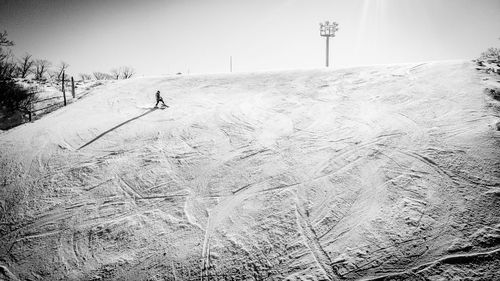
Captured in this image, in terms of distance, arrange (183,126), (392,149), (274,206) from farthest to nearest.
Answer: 1. (183,126)
2. (392,149)
3. (274,206)

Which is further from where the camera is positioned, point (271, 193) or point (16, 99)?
point (16, 99)

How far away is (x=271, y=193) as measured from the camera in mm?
5547

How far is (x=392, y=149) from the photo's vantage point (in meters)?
6.27

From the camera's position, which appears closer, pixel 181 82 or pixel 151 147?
pixel 151 147

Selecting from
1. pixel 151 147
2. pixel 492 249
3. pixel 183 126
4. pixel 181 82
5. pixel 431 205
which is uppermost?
pixel 181 82

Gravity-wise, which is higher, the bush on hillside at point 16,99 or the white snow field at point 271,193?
the bush on hillside at point 16,99

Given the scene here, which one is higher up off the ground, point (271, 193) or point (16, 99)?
point (16, 99)

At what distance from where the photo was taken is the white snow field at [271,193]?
4.11 m

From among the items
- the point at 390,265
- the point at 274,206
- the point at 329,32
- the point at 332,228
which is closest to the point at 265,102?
the point at 274,206

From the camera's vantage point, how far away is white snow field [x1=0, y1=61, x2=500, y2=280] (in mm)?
4109

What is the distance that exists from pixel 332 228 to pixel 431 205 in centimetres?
211

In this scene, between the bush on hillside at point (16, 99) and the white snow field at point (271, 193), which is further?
the bush on hillside at point (16, 99)

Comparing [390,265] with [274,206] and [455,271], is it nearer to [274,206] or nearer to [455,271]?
[455,271]

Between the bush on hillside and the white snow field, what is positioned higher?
the bush on hillside
